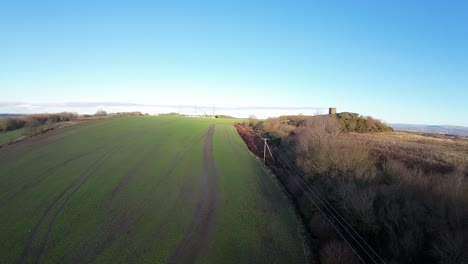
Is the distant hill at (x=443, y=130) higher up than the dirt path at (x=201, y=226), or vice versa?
the distant hill at (x=443, y=130)

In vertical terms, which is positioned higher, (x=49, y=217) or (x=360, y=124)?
(x=360, y=124)

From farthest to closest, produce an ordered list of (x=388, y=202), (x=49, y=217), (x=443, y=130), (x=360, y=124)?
(x=443, y=130) < (x=360, y=124) < (x=49, y=217) < (x=388, y=202)

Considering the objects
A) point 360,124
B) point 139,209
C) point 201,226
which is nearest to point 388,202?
point 201,226

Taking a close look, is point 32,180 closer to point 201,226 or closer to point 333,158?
point 201,226

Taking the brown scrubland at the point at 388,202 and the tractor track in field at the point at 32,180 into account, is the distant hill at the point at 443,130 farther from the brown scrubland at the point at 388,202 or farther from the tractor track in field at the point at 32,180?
the tractor track in field at the point at 32,180

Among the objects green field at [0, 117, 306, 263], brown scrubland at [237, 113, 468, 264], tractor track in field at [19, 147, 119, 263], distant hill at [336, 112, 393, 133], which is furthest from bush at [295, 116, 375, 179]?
distant hill at [336, 112, 393, 133]

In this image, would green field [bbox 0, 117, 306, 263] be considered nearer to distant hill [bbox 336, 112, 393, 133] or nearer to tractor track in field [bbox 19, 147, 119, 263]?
tractor track in field [bbox 19, 147, 119, 263]

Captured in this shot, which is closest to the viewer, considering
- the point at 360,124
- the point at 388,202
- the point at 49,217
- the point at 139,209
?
the point at 388,202

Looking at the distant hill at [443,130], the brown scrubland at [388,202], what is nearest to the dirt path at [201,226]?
the brown scrubland at [388,202]
